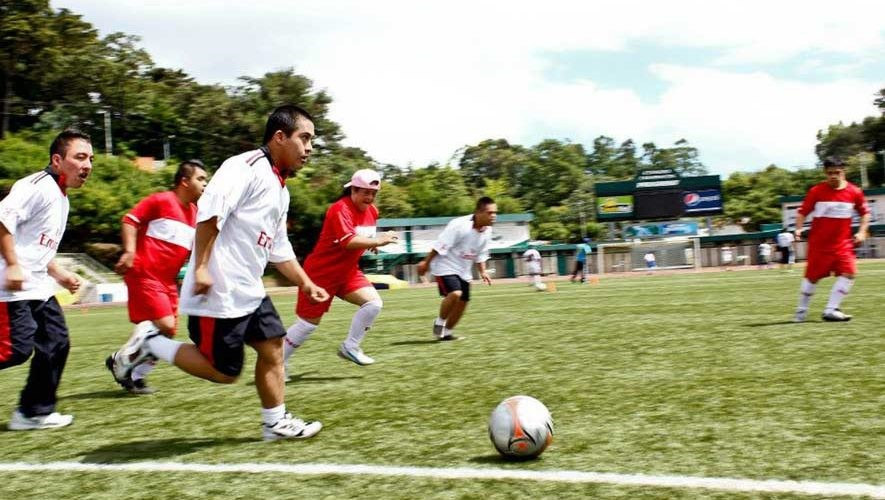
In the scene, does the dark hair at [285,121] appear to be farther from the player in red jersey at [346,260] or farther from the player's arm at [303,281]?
the player in red jersey at [346,260]

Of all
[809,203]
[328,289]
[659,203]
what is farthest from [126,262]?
[659,203]

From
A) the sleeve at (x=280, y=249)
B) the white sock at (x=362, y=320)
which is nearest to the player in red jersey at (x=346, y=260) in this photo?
the white sock at (x=362, y=320)

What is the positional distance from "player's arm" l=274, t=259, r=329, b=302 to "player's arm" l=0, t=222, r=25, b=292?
1.56m

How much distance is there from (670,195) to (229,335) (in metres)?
48.6

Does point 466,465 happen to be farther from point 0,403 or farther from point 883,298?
point 883,298

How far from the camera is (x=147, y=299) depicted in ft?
23.2

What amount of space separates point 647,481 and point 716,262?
57688 millimetres

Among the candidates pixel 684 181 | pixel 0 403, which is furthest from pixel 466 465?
pixel 684 181

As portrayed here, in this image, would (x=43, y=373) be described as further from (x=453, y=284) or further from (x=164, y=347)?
(x=453, y=284)

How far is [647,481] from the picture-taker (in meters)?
3.62

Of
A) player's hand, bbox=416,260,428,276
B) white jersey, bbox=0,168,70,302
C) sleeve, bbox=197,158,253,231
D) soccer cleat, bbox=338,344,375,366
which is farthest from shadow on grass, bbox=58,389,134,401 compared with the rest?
player's hand, bbox=416,260,428,276

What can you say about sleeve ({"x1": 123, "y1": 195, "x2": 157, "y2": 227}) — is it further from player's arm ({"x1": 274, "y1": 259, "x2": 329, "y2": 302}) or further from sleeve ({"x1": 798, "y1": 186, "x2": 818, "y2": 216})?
sleeve ({"x1": 798, "y1": 186, "x2": 818, "y2": 216})

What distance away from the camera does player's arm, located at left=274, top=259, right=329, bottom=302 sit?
4.90 metres

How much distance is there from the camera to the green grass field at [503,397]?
3.86 metres
